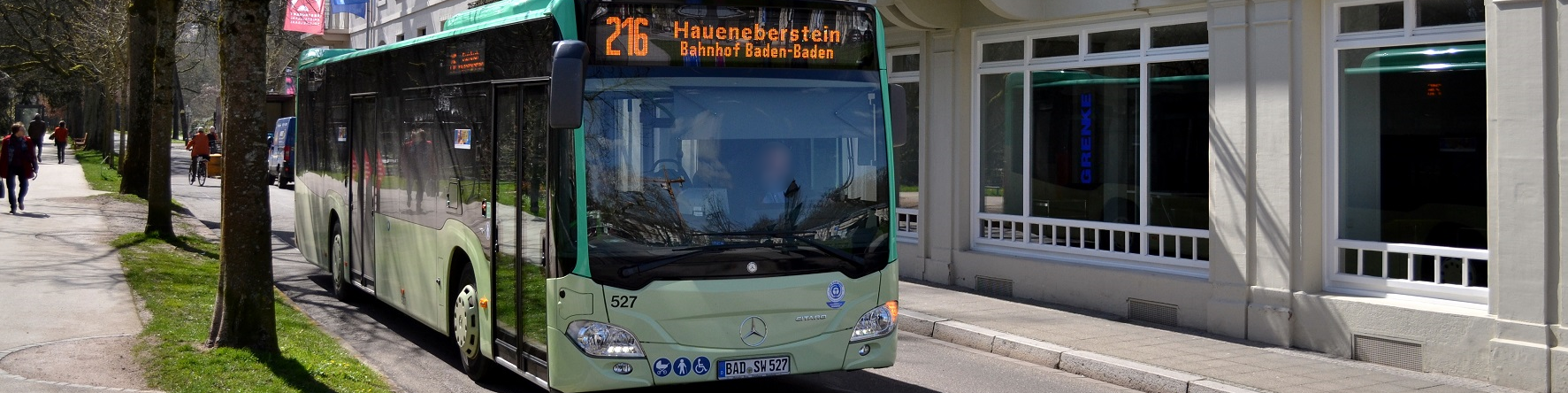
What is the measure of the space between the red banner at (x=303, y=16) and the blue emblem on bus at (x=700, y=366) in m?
20.8

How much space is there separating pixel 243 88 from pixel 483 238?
182 centimetres

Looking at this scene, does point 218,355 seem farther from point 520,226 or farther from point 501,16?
point 501,16

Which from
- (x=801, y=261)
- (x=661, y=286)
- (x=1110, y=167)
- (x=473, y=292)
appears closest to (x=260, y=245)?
(x=473, y=292)

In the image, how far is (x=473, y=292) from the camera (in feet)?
27.5

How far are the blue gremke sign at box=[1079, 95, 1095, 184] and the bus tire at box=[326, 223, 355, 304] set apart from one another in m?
7.31

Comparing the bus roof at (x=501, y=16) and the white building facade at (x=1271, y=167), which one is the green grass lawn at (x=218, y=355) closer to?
the bus roof at (x=501, y=16)

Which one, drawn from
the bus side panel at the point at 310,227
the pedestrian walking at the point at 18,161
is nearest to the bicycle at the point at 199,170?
the pedestrian walking at the point at 18,161

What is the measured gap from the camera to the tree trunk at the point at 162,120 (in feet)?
52.8

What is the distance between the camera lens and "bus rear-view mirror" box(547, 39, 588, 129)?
6496mm

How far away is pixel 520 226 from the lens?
7492mm

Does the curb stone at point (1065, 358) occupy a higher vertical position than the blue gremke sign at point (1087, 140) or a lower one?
lower

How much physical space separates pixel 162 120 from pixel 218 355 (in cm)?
897

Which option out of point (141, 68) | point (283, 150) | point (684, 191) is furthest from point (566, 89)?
point (283, 150)

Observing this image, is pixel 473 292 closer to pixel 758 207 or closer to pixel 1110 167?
pixel 758 207
